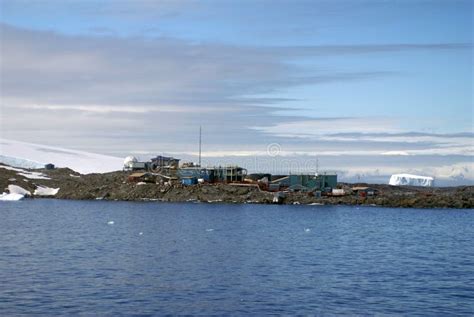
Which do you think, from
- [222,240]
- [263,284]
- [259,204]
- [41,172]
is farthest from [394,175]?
[263,284]

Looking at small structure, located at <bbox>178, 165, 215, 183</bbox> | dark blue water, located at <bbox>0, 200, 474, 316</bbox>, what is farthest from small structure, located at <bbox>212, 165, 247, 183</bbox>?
dark blue water, located at <bbox>0, 200, 474, 316</bbox>

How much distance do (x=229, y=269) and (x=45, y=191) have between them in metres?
106

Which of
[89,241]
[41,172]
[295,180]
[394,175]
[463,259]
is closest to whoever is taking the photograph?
[463,259]

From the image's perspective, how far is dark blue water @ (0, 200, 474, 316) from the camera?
94.7 ft

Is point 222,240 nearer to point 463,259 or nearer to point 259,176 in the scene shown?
point 463,259

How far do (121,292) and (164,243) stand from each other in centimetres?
2170

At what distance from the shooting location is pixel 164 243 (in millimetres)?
52625

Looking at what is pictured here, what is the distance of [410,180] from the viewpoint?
195m

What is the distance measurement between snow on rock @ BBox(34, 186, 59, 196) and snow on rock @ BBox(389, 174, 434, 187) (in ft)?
328

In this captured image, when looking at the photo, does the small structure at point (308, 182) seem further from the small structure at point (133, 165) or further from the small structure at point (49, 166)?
the small structure at point (49, 166)

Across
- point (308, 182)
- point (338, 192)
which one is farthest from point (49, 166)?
point (338, 192)

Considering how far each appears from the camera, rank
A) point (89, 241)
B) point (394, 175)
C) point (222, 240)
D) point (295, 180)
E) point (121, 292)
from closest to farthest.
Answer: point (121, 292)
point (89, 241)
point (222, 240)
point (295, 180)
point (394, 175)

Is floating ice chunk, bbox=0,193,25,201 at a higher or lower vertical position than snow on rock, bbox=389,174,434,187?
lower

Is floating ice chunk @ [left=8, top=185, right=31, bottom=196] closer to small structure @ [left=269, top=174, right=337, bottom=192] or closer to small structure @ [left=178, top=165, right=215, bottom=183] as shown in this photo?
small structure @ [left=178, top=165, right=215, bottom=183]
